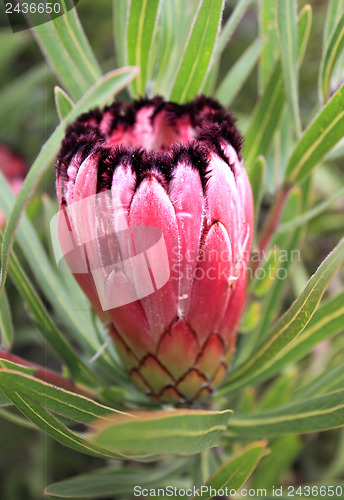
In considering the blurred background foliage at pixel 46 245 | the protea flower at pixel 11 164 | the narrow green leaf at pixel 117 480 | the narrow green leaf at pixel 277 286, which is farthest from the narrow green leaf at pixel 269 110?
the protea flower at pixel 11 164

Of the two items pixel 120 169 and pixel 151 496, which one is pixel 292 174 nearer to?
pixel 120 169

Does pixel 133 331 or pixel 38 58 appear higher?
pixel 38 58

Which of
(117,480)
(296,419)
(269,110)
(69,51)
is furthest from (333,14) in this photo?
(117,480)

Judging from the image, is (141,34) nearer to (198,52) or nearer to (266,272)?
(198,52)

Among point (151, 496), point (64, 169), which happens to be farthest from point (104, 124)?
point (151, 496)

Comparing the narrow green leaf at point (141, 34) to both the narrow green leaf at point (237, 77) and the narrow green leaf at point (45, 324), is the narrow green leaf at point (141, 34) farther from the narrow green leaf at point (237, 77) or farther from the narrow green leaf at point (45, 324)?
the narrow green leaf at point (45, 324)

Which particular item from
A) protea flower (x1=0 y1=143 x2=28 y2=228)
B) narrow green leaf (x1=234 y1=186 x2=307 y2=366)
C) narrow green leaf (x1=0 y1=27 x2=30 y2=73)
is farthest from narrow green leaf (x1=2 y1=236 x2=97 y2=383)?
narrow green leaf (x1=0 y1=27 x2=30 y2=73)

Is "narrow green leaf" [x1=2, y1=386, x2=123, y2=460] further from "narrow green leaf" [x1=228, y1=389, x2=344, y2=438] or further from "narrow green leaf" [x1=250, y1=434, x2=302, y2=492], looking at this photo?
"narrow green leaf" [x1=250, y1=434, x2=302, y2=492]
